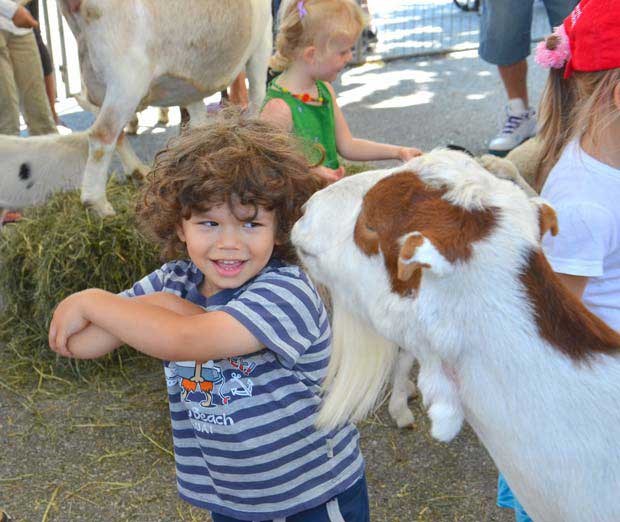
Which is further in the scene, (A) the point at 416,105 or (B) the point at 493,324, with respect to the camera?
(A) the point at 416,105

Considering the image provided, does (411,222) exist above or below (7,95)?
above

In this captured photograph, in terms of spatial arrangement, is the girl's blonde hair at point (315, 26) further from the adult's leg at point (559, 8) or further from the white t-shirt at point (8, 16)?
the adult's leg at point (559, 8)

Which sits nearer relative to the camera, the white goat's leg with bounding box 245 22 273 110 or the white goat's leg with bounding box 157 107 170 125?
the white goat's leg with bounding box 245 22 273 110

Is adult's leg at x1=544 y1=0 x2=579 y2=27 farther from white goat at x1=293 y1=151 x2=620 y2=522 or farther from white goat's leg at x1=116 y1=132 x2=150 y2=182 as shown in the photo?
white goat at x1=293 y1=151 x2=620 y2=522

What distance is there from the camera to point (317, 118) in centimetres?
370

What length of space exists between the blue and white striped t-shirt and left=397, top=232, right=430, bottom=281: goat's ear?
0.53m

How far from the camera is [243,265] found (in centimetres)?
190

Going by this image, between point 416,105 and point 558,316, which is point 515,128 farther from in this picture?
point 558,316

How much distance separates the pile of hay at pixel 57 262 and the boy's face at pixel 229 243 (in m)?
1.79

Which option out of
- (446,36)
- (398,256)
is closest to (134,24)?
(398,256)

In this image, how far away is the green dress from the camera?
3596 mm

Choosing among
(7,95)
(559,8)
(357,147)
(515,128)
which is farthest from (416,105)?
(357,147)

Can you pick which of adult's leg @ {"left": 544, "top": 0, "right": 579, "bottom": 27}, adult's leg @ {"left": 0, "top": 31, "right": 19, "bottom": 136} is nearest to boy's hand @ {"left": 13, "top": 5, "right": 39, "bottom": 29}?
adult's leg @ {"left": 0, "top": 31, "right": 19, "bottom": 136}

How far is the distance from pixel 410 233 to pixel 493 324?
20 centimetres
